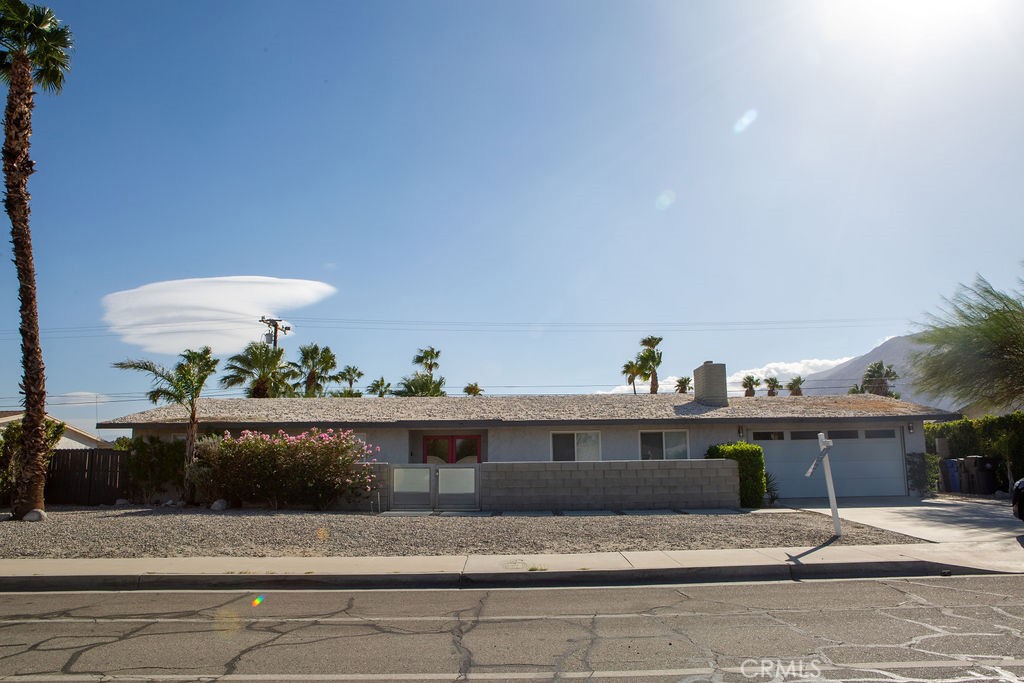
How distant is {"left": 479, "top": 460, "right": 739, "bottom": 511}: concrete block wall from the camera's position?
59.7ft

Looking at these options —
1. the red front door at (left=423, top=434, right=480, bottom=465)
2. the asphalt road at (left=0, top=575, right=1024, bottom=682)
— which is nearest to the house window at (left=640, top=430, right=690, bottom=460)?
the red front door at (left=423, top=434, right=480, bottom=465)

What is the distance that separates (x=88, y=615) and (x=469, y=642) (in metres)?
4.38

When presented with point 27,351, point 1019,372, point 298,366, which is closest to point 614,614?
point 27,351

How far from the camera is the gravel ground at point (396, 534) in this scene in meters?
11.9

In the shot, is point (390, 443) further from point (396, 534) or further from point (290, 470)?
point (396, 534)

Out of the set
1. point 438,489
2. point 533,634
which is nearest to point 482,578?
point 533,634

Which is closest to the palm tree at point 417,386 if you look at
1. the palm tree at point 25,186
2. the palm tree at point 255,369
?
the palm tree at point 255,369

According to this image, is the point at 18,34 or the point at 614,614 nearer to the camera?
the point at 614,614

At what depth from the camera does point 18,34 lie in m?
15.7

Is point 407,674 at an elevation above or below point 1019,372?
below

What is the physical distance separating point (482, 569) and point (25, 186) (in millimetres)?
13730

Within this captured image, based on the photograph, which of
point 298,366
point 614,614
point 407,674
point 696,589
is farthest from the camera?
point 298,366

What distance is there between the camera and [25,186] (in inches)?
640

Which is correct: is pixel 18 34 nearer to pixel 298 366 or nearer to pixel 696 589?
pixel 696 589
